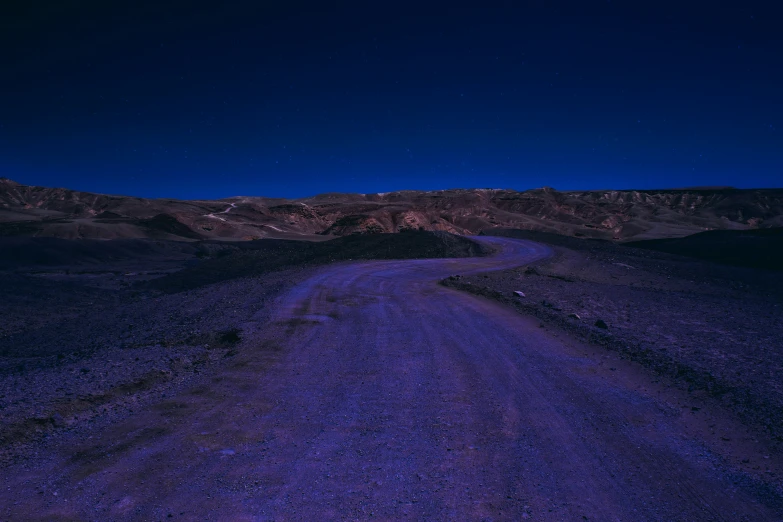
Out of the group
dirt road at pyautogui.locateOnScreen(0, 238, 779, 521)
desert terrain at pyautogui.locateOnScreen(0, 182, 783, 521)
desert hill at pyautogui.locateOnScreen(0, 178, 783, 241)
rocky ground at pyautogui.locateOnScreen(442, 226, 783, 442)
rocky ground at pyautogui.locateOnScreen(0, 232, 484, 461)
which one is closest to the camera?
dirt road at pyautogui.locateOnScreen(0, 238, 779, 521)

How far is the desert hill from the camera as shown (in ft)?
211

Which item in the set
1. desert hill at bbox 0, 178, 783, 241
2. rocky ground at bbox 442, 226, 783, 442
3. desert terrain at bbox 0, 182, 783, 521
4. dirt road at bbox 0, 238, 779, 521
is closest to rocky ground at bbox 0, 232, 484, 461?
desert terrain at bbox 0, 182, 783, 521

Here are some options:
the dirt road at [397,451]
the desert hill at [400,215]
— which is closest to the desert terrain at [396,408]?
the dirt road at [397,451]

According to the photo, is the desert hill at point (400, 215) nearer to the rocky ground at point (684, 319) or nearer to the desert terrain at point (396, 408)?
the rocky ground at point (684, 319)

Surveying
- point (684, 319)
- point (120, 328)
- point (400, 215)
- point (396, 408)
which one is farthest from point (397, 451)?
point (400, 215)

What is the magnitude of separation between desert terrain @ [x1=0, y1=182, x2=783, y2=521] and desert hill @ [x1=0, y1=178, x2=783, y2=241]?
53.0 metres

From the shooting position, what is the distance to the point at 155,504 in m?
3.94

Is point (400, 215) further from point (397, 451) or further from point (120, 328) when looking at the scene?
point (397, 451)

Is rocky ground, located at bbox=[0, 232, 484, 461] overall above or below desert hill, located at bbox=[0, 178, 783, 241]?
below

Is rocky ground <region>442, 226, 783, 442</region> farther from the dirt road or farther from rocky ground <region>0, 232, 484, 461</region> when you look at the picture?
rocky ground <region>0, 232, 484, 461</region>

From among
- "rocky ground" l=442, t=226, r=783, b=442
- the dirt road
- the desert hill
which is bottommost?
the dirt road

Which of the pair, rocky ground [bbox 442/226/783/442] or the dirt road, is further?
rocky ground [bbox 442/226/783/442]

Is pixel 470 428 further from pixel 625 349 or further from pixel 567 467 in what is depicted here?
pixel 625 349

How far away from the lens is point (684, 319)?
458 inches
